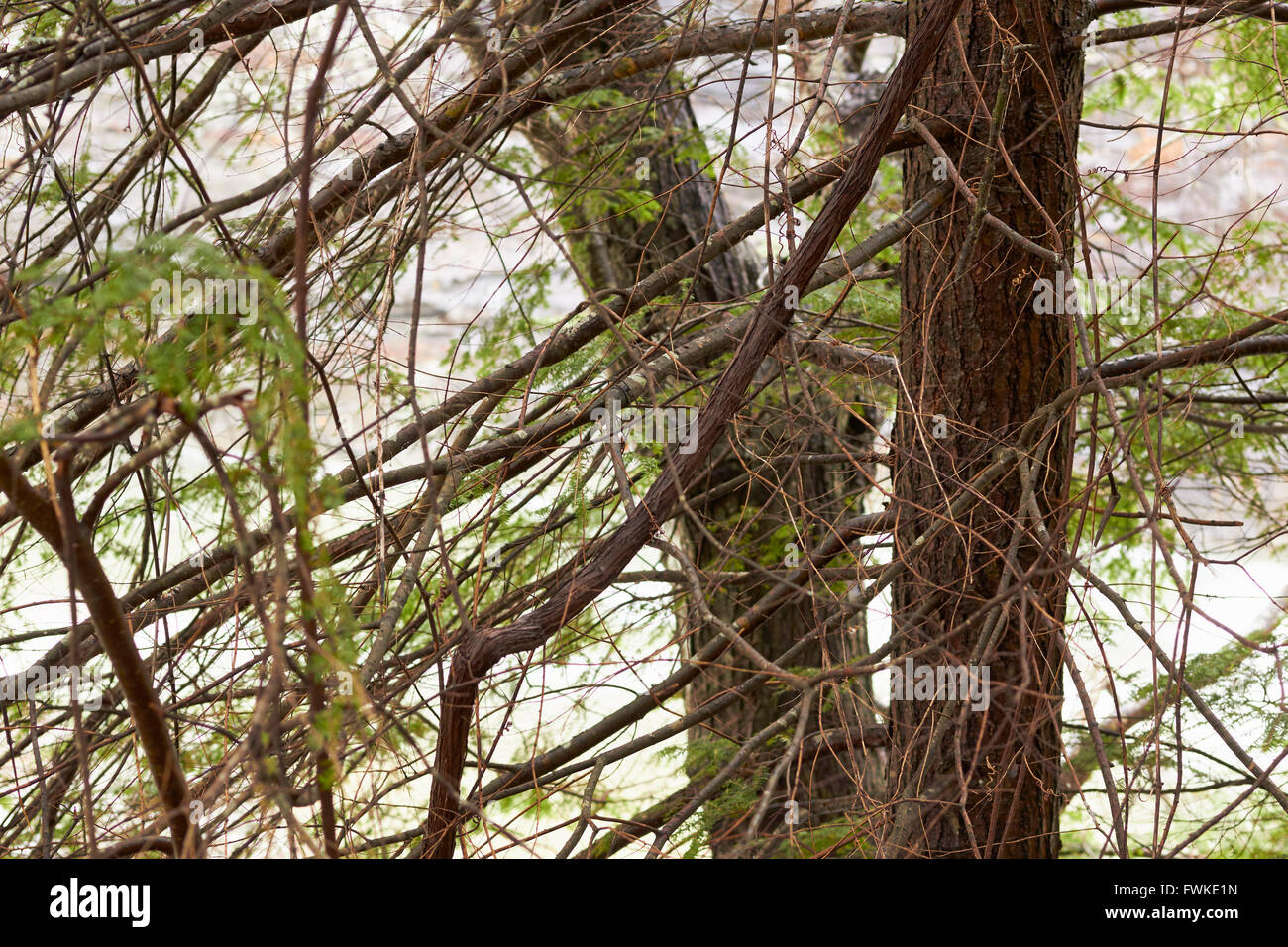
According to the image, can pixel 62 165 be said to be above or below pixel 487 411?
above

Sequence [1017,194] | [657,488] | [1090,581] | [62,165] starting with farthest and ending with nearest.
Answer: [62,165], [1017,194], [1090,581], [657,488]

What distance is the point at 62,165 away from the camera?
3.15 m

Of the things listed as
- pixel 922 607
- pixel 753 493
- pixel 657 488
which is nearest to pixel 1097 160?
pixel 753 493

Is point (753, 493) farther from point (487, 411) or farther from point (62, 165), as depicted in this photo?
point (62, 165)

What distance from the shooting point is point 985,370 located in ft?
8.52

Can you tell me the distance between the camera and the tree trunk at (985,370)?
2494 mm

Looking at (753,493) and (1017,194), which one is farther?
(753,493)

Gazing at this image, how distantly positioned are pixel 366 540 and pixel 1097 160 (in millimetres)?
9270

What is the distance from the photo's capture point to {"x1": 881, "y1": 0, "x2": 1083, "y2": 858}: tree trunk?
8.18 feet

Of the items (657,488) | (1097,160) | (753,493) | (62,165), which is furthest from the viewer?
(1097,160)

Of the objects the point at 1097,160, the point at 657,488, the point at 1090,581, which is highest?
the point at 1097,160
